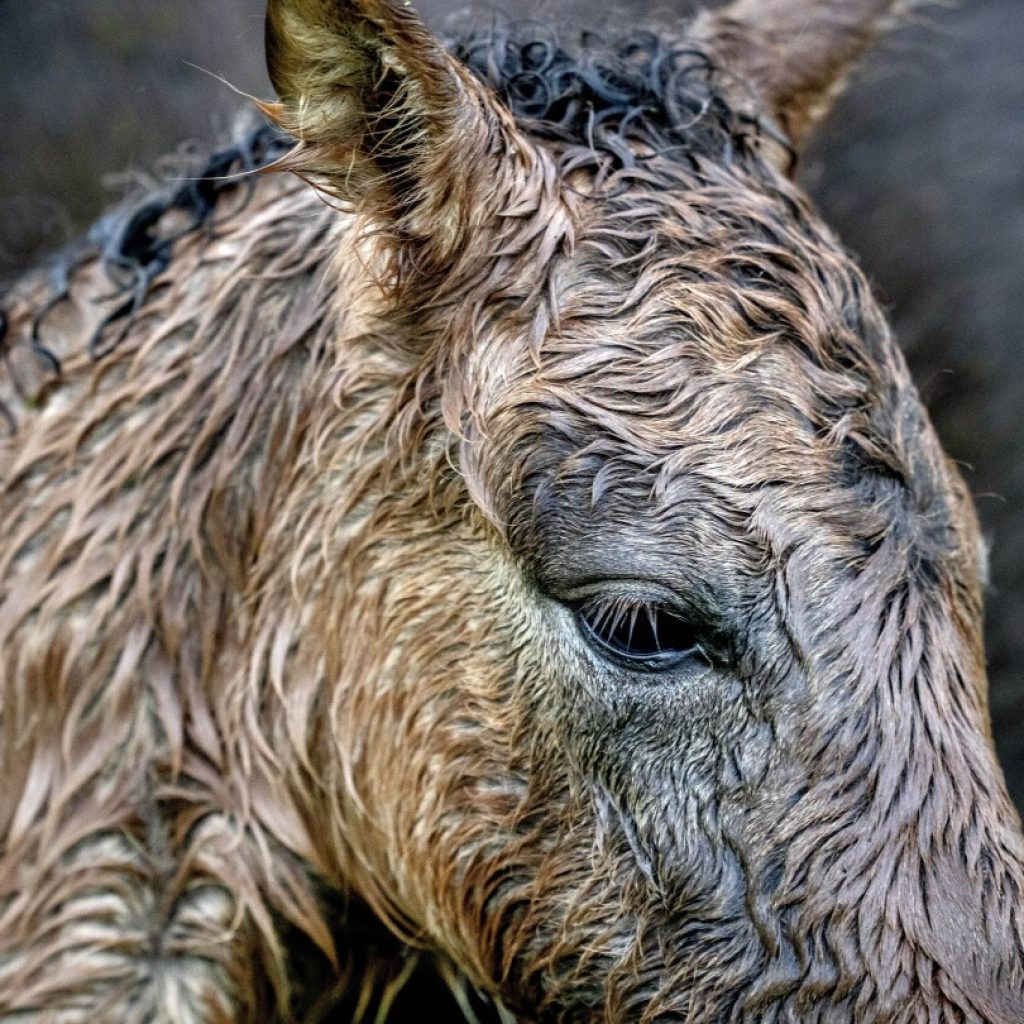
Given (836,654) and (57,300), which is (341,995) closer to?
(836,654)

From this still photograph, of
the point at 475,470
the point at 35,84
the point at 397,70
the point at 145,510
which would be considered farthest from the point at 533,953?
the point at 35,84

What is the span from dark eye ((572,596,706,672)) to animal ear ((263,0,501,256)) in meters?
0.83

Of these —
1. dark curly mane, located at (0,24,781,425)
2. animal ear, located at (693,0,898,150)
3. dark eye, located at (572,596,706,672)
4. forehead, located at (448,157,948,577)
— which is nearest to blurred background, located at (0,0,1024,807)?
animal ear, located at (693,0,898,150)

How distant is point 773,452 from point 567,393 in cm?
41

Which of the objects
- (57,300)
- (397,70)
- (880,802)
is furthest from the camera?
(57,300)

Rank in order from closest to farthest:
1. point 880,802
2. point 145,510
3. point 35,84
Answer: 1. point 880,802
2. point 145,510
3. point 35,84

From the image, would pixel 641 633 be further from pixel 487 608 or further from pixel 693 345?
pixel 693 345

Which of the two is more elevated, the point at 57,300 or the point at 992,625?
the point at 57,300

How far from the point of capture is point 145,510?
10.6ft

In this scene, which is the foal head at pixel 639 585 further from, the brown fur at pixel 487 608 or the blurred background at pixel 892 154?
the blurred background at pixel 892 154

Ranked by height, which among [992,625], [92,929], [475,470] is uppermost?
[475,470]

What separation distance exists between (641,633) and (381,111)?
3.64ft

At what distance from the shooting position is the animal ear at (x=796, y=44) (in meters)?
3.83

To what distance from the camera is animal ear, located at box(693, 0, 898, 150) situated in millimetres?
3832
